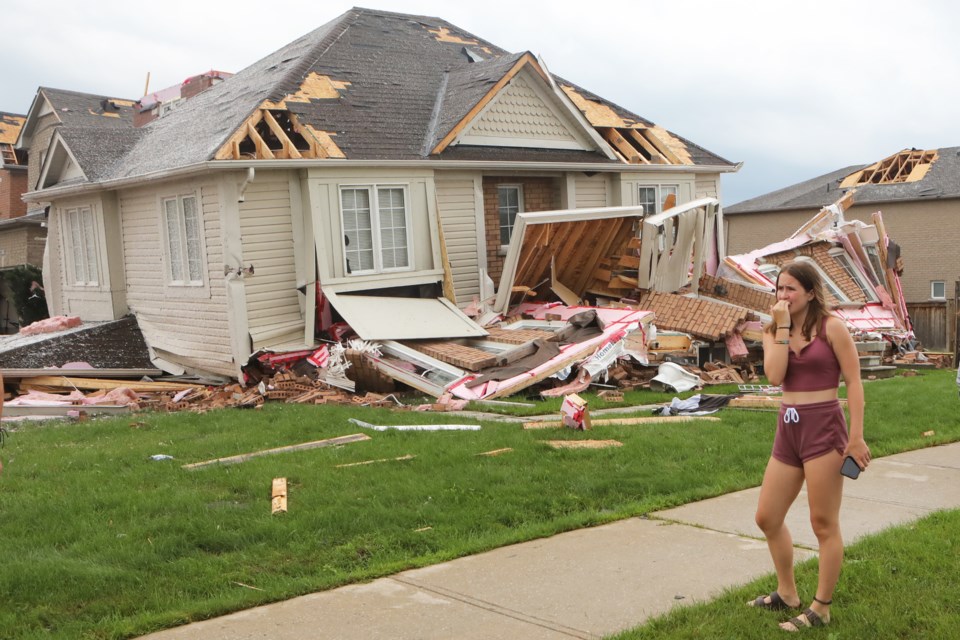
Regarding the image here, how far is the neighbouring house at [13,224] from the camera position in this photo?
102 feet

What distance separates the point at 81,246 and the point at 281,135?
6679 mm

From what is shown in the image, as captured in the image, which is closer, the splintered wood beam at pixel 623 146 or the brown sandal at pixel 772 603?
the brown sandal at pixel 772 603

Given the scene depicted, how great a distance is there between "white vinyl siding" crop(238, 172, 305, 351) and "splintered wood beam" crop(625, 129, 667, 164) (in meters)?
8.77

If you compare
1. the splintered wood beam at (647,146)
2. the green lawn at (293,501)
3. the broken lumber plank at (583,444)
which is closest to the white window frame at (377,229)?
the green lawn at (293,501)

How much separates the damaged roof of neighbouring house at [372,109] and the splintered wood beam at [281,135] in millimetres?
21

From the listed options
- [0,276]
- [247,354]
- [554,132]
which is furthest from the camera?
[0,276]

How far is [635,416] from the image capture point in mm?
11391

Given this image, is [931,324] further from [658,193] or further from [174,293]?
[174,293]

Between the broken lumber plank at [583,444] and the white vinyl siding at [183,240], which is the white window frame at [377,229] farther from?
the broken lumber plank at [583,444]

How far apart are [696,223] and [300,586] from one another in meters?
14.2

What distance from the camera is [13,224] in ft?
104

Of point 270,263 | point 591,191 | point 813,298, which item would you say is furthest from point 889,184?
point 813,298

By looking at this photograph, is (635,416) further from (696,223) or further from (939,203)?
(939,203)

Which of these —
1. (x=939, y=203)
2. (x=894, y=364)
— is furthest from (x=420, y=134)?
(x=939, y=203)
